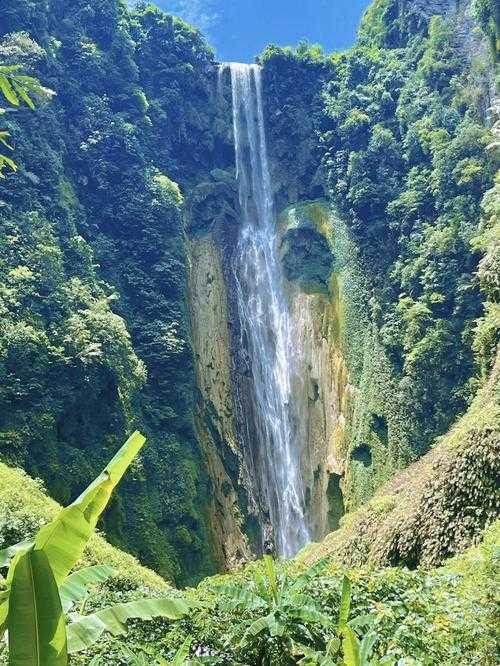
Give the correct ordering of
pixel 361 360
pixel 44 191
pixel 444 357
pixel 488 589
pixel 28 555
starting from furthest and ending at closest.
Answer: pixel 361 360 → pixel 44 191 → pixel 444 357 → pixel 488 589 → pixel 28 555

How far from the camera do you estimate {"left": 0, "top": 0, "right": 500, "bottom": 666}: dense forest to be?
14.6 metres

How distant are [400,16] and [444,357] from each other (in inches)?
844

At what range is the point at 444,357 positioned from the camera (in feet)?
67.6

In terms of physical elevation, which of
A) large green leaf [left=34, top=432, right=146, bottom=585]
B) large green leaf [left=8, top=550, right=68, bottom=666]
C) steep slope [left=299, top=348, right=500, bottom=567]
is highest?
large green leaf [left=34, top=432, right=146, bottom=585]

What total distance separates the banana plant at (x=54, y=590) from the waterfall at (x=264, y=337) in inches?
742

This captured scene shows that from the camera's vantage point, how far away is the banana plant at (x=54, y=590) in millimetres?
2072

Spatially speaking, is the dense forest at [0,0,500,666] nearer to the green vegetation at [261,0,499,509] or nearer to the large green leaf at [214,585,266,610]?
the green vegetation at [261,0,499,509]

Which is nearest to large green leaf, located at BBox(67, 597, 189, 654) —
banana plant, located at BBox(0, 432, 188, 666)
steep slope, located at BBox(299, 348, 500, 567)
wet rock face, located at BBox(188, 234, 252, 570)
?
banana plant, located at BBox(0, 432, 188, 666)

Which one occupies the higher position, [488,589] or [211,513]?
[488,589]

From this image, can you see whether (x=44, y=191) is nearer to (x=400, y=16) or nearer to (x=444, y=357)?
(x=444, y=357)

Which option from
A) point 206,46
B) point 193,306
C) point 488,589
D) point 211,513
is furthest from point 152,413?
point 206,46

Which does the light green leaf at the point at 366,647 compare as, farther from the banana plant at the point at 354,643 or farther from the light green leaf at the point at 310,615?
the light green leaf at the point at 310,615

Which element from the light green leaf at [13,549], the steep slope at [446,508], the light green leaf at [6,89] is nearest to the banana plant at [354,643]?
the light green leaf at [13,549]

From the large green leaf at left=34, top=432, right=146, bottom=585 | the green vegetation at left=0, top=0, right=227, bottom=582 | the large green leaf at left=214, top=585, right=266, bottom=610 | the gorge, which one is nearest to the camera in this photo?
the large green leaf at left=34, top=432, right=146, bottom=585
